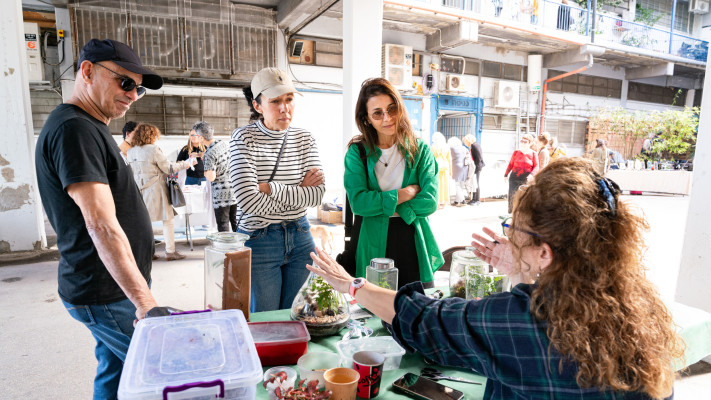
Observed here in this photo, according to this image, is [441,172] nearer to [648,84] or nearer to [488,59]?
[488,59]

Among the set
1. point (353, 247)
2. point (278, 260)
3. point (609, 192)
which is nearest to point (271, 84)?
point (278, 260)

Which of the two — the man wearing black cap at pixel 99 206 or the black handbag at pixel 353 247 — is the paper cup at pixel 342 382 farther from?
the black handbag at pixel 353 247

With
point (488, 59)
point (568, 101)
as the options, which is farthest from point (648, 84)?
point (488, 59)

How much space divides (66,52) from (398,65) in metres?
7.75

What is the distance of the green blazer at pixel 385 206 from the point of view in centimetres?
229

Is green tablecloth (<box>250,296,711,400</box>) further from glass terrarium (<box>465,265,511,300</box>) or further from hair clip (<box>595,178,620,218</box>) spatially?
hair clip (<box>595,178,620,218</box>)

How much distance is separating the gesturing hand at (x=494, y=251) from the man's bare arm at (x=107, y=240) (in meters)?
1.21

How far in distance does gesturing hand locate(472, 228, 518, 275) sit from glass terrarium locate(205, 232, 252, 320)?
0.89 m

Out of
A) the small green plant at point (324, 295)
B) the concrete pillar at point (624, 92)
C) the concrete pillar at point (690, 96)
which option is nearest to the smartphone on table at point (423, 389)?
the small green plant at point (324, 295)

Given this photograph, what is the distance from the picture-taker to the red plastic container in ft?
4.46

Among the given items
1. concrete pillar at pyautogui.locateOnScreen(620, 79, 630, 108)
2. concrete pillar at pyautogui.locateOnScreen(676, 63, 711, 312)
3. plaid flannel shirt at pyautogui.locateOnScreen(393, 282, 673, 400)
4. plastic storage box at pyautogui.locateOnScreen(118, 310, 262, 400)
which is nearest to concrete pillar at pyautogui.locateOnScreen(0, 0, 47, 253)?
plastic storage box at pyautogui.locateOnScreen(118, 310, 262, 400)

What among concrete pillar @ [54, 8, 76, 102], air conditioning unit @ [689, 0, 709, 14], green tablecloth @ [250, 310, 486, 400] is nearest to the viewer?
green tablecloth @ [250, 310, 486, 400]

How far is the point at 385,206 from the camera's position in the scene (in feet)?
7.44

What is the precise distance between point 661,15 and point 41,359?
74.7 ft
